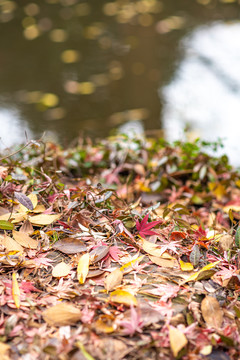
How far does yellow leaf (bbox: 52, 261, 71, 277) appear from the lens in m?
1.04

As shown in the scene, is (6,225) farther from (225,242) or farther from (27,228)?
(225,242)

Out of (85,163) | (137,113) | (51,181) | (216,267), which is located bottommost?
(137,113)

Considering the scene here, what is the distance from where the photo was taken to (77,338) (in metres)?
0.83

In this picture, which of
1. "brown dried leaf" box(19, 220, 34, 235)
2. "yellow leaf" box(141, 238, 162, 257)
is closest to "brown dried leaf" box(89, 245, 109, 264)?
"yellow leaf" box(141, 238, 162, 257)

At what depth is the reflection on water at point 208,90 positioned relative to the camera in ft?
9.71

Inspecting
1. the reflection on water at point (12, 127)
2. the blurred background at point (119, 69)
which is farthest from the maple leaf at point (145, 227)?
the reflection on water at point (12, 127)

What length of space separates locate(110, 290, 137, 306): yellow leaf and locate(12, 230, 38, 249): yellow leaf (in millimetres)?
321

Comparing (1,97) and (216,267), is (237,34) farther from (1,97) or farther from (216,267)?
(216,267)

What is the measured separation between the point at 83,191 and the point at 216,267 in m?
0.51

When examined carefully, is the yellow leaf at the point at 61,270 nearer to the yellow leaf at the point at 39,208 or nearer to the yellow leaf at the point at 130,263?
the yellow leaf at the point at 130,263

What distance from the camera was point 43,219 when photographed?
1.23 metres

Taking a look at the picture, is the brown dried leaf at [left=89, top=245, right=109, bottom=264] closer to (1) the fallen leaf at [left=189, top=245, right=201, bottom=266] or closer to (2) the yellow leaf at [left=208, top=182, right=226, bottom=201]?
(1) the fallen leaf at [left=189, top=245, right=201, bottom=266]

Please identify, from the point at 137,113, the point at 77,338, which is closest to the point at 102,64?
the point at 137,113

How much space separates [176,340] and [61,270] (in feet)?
1.22
